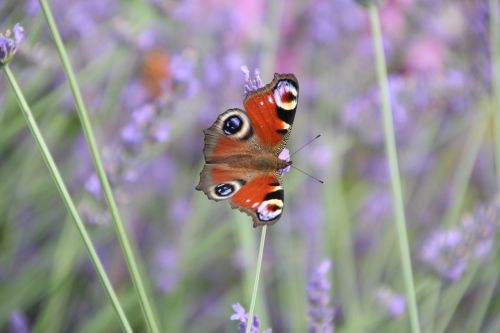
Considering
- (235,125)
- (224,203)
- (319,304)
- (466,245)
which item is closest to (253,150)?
(235,125)

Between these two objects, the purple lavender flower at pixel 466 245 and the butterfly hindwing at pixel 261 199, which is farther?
the purple lavender flower at pixel 466 245

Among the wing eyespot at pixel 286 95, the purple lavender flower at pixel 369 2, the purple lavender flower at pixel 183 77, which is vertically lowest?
the wing eyespot at pixel 286 95

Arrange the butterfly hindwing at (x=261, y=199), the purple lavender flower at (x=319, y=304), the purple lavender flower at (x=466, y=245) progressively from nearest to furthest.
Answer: the butterfly hindwing at (x=261, y=199)
the purple lavender flower at (x=319, y=304)
the purple lavender flower at (x=466, y=245)

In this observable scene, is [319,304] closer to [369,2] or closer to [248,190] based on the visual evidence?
[248,190]

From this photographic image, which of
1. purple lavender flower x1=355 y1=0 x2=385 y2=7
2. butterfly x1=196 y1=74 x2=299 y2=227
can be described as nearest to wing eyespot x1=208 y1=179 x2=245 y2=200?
butterfly x1=196 y1=74 x2=299 y2=227

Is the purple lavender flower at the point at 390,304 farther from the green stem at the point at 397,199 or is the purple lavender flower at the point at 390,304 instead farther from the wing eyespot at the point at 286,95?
the wing eyespot at the point at 286,95

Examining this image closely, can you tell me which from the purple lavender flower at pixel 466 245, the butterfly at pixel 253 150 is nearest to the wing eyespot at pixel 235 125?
the butterfly at pixel 253 150

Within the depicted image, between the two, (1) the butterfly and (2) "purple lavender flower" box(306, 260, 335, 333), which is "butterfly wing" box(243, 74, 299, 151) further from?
(2) "purple lavender flower" box(306, 260, 335, 333)
